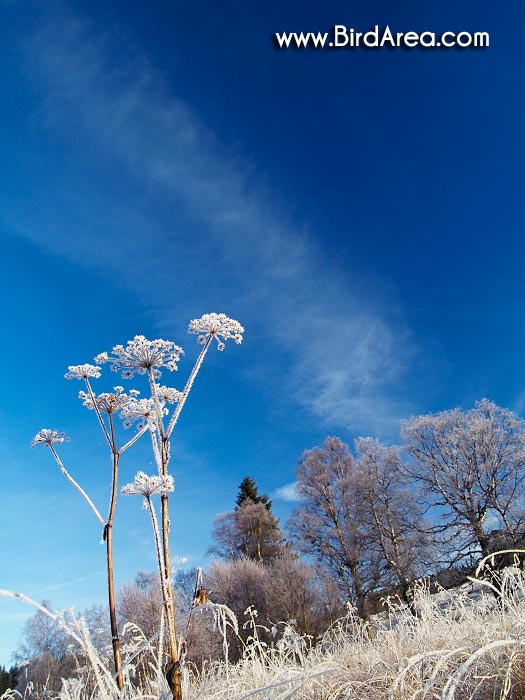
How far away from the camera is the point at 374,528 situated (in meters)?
21.0

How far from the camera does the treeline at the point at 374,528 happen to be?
18.1m

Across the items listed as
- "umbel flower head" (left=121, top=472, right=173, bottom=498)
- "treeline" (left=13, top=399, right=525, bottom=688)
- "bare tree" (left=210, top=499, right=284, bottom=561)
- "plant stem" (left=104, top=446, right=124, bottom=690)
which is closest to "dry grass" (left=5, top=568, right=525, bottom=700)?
"plant stem" (left=104, top=446, right=124, bottom=690)

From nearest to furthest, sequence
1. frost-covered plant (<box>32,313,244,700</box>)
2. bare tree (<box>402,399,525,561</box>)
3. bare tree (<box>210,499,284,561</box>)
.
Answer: frost-covered plant (<box>32,313,244,700</box>) < bare tree (<box>402,399,525,561</box>) < bare tree (<box>210,499,284,561</box>)

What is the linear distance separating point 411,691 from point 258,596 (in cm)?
2269

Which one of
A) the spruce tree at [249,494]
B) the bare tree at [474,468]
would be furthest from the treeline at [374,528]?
the spruce tree at [249,494]

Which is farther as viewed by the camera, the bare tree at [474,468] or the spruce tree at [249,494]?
the spruce tree at [249,494]

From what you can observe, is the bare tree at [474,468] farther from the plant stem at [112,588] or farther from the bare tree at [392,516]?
the plant stem at [112,588]

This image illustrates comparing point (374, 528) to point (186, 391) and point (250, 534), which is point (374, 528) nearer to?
point (250, 534)

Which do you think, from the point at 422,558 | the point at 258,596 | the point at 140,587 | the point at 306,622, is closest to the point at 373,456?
the point at 422,558

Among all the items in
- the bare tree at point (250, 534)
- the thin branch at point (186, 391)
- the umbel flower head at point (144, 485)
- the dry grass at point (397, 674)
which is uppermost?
the bare tree at point (250, 534)

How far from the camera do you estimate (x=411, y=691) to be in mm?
2568

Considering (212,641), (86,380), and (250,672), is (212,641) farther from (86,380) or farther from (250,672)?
(86,380)

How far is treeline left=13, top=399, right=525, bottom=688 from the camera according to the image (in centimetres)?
1809

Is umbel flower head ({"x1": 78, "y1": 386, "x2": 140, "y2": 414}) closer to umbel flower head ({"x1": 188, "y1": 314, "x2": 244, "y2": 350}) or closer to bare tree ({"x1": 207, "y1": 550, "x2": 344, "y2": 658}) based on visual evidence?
umbel flower head ({"x1": 188, "y1": 314, "x2": 244, "y2": 350})
